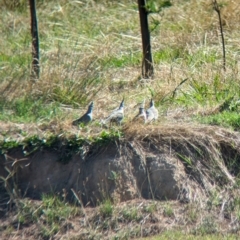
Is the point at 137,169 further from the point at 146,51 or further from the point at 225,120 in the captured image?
the point at 146,51

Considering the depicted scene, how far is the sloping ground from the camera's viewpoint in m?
7.61

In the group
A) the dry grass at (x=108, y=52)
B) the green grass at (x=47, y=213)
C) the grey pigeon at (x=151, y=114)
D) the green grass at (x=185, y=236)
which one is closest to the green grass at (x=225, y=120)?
the grey pigeon at (x=151, y=114)

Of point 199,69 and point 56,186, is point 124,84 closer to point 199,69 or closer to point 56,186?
Result: point 199,69

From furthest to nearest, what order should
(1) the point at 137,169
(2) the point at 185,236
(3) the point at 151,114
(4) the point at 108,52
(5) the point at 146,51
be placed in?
(4) the point at 108,52 → (5) the point at 146,51 → (3) the point at 151,114 → (1) the point at 137,169 → (2) the point at 185,236

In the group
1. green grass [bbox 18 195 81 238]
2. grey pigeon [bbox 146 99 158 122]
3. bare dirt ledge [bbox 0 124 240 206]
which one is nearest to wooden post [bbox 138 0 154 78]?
grey pigeon [bbox 146 99 158 122]

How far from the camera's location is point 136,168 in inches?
305

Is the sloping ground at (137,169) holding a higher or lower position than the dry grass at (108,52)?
higher

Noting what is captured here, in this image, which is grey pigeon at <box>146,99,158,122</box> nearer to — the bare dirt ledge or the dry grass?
the bare dirt ledge

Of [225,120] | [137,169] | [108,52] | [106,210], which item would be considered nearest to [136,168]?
[137,169]

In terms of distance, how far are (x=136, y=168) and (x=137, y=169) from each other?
14 mm

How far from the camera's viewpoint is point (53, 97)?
31.3ft

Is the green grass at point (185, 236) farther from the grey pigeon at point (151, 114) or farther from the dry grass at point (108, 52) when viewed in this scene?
the dry grass at point (108, 52)

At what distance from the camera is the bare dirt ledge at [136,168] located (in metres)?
7.63

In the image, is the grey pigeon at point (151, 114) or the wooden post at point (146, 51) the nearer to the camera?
the grey pigeon at point (151, 114)
